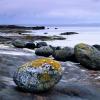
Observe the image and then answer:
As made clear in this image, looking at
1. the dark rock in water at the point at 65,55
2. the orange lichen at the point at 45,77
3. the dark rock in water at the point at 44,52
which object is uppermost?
the orange lichen at the point at 45,77

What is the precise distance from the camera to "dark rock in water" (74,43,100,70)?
16622 mm

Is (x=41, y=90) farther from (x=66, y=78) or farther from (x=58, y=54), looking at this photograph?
(x=58, y=54)

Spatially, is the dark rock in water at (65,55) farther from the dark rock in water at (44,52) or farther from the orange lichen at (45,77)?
the orange lichen at (45,77)

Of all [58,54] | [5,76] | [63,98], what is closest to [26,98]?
[63,98]

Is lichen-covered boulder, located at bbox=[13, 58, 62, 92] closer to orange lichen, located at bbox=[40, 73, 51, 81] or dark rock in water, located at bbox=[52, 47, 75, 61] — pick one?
orange lichen, located at bbox=[40, 73, 51, 81]

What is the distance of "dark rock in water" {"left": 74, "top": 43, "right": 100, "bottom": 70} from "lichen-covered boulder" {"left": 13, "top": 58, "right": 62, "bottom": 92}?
20.3ft

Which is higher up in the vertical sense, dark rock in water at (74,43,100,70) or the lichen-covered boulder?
the lichen-covered boulder

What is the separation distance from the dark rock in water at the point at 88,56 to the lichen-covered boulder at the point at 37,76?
6185 mm

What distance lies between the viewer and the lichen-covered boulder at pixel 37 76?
10281mm

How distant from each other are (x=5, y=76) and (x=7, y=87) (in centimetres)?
199

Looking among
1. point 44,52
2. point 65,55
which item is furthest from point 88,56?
point 44,52

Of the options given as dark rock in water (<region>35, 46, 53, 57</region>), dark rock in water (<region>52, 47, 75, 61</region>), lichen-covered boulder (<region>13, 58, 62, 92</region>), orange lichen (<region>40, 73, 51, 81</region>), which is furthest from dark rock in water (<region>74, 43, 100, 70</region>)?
orange lichen (<region>40, 73, 51, 81</region>)

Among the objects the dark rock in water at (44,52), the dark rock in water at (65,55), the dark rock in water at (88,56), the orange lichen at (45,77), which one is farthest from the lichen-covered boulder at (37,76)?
A: the dark rock in water at (44,52)

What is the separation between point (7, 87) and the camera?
1058cm
